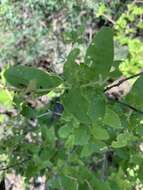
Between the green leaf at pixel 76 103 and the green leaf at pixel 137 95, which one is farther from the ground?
the green leaf at pixel 137 95

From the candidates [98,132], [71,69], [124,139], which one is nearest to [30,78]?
[71,69]

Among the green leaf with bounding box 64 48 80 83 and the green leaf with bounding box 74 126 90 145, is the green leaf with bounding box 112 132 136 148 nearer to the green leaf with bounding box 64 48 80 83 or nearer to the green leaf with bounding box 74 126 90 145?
the green leaf with bounding box 74 126 90 145

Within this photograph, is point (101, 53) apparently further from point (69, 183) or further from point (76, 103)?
point (69, 183)

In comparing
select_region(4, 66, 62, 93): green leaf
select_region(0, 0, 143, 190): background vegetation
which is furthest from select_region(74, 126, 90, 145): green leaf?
select_region(4, 66, 62, 93): green leaf

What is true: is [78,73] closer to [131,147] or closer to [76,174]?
[76,174]

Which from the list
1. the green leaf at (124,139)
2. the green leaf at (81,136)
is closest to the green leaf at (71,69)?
the green leaf at (81,136)

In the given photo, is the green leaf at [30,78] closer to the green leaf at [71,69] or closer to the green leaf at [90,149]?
the green leaf at [71,69]

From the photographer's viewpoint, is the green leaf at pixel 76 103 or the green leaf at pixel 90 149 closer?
the green leaf at pixel 76 103

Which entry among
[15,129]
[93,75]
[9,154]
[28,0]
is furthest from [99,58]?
[28,0]
